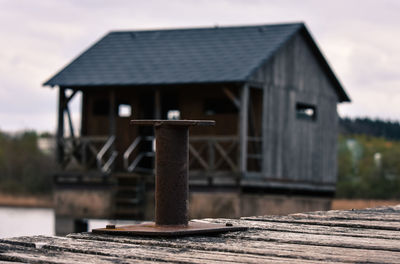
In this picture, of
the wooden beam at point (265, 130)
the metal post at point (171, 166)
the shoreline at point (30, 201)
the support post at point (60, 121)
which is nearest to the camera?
the metal post at point (171, 166)

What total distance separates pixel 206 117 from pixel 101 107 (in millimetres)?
3129

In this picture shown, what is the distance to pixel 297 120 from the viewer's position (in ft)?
65.8

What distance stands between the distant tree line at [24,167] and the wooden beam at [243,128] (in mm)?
Answer: 35717

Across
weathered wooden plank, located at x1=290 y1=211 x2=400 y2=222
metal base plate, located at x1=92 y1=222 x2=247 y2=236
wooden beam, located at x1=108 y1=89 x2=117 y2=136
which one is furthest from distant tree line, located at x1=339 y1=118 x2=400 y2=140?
metal base plate, located at x1=92 y1=222 x2=247 y2=236

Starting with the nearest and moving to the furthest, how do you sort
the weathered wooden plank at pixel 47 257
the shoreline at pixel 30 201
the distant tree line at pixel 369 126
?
the weathered wooden plank at pixel 47 257 < the distant tree line at pixel 369 126 < the shoreline at pixel 30 201

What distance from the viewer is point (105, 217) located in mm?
18609

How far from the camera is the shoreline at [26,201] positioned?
56250 mm

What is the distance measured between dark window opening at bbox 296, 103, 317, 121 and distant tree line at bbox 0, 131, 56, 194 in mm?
32513

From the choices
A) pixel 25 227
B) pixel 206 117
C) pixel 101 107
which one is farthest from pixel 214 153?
pixel 25 227

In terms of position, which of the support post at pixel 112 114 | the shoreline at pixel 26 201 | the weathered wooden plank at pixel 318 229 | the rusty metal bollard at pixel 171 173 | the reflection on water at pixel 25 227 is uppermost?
the support post at pixel 112 114

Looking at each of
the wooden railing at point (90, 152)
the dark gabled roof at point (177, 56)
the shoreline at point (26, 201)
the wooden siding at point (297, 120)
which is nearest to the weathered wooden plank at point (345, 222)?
the dark gabled roof at point (177, 56)

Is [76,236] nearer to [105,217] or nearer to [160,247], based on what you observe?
[160,247]

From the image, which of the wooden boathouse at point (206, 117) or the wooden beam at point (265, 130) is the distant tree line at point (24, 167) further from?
the wooden beam at point (265, 130)

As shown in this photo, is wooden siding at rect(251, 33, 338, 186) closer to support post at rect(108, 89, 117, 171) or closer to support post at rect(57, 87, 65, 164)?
support post at rect(108, 89, 117, 171)
